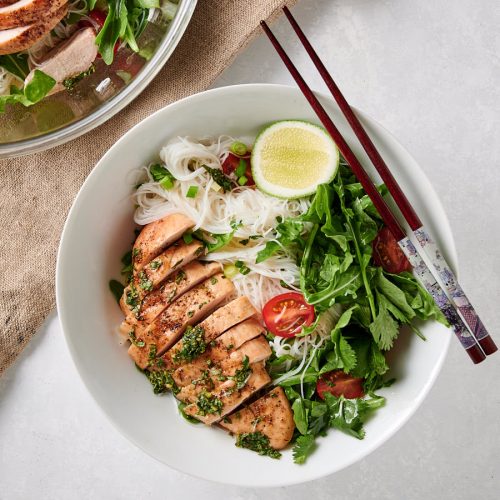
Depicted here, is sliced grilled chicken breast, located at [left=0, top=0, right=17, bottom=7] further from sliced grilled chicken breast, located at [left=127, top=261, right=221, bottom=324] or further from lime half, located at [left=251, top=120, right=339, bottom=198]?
sliced grilled chicken breast, located at [left=127, top=261, right=221, bottom=324]

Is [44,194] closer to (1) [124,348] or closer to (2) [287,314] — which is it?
(1) [124,348]

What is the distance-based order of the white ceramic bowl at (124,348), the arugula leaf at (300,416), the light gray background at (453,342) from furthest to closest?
1. the light gray background at (453,342)
2. the arugula leaf at (300,416)
3. the white ceramic bowl at (124,348)

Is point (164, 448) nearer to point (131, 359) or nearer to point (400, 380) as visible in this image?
point (131, 359)

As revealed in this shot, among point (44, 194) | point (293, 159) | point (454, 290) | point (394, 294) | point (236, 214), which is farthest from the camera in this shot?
point (44, 194)

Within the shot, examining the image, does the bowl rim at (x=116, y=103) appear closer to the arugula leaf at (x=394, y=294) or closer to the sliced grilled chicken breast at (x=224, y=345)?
the sliced grilled chicken breast at (x=224, y=345)

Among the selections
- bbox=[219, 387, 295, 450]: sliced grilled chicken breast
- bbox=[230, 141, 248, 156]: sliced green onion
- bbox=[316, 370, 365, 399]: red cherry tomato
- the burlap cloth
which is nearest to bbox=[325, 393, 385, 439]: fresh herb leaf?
bbox=[316, 370, 365, 399]: red cherry tomato

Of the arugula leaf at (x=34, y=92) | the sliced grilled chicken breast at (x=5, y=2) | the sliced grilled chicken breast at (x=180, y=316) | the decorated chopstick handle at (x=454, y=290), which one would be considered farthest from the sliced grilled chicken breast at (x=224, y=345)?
the sliced grilled chicken breast at (x=5, y=2)

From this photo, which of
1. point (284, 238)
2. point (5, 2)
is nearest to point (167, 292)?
point (284, 238)
